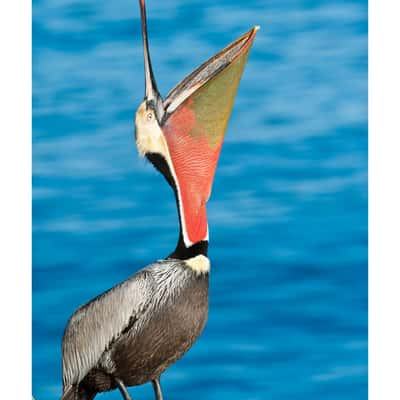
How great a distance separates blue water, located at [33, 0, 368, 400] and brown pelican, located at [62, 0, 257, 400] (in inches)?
4.2

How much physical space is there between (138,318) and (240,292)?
1.27 ft

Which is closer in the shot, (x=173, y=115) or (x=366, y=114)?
(x=173, y=115)

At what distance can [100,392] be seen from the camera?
3.69 m

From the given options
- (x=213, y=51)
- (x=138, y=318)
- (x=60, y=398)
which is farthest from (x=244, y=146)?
(x=60, y=398)

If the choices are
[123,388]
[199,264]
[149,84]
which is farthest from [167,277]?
[149,84]

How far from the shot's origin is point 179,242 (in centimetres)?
369

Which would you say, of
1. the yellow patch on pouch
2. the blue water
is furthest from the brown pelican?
the blue water

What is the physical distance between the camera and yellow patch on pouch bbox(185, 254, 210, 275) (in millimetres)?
3617

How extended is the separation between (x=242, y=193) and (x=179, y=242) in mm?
271
